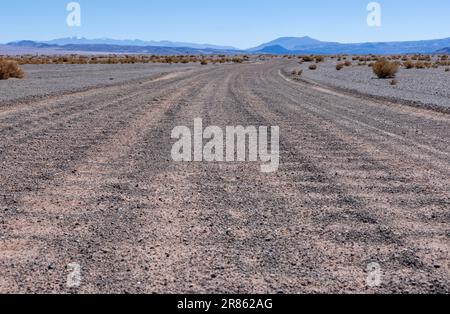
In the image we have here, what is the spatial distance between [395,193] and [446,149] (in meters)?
3.92

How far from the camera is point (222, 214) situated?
6.37 metres

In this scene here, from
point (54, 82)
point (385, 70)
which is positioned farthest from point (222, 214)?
point (385, 70)

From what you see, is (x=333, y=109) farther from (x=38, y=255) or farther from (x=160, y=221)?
(x=38, y=255)

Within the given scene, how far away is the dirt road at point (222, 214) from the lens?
4.59 meters

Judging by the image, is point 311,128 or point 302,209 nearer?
point 302,209

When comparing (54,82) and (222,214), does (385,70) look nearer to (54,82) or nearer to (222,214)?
(54,82)

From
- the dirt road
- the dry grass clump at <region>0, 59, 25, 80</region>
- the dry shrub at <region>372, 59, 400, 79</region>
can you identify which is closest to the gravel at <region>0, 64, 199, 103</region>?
the dry grass clump at <region>0, 59, 25, 80</region>

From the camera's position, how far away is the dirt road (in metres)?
4.59

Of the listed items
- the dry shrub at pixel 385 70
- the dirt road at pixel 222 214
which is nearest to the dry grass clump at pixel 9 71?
the dirt road at pixel 222 214

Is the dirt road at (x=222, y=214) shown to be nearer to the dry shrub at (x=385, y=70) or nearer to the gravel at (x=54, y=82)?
the gravel at (x=54, y=82)

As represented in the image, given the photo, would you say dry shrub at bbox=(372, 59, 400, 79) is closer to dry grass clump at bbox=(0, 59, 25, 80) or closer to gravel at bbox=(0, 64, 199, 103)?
gravel at bbox=(0, 64, 199, 103)

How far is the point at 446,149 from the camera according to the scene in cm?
1056
